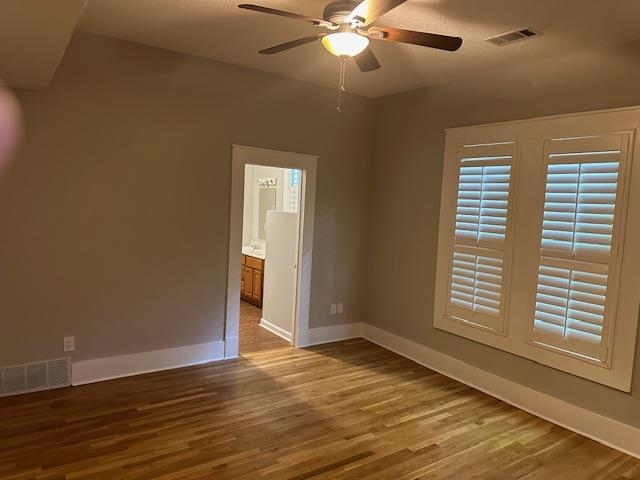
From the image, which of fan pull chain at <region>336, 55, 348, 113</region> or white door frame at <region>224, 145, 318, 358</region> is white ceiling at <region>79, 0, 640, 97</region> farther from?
white door frame at <region>224, 145, 318, 358</region>

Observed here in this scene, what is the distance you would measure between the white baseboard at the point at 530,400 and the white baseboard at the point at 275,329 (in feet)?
3.80

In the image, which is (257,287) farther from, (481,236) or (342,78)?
(481,236)

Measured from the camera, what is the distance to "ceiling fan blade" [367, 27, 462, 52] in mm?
2342

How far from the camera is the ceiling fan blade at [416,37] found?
234 centimetres

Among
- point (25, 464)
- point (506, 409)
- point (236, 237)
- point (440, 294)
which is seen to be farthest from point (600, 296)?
point (25, 464)

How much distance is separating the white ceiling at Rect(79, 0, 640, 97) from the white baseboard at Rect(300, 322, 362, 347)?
9.04 feet

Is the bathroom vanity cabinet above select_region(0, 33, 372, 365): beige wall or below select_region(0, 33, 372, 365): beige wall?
below

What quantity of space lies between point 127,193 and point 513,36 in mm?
3209

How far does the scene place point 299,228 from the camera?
4.93m

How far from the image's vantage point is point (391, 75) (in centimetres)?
427

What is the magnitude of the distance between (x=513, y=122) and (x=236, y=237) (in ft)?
8.80

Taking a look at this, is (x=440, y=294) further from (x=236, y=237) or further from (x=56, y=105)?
(x=56, y=105)

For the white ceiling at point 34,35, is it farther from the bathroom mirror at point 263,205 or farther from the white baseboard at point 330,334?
the bathroom mirror at point 263,205

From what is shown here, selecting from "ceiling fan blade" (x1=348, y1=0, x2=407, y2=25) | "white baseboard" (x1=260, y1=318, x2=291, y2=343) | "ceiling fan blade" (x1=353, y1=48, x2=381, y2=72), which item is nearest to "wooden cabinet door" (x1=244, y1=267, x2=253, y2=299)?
"white baseboard" (x1=260, y1=318, x2=291, y2=343)
